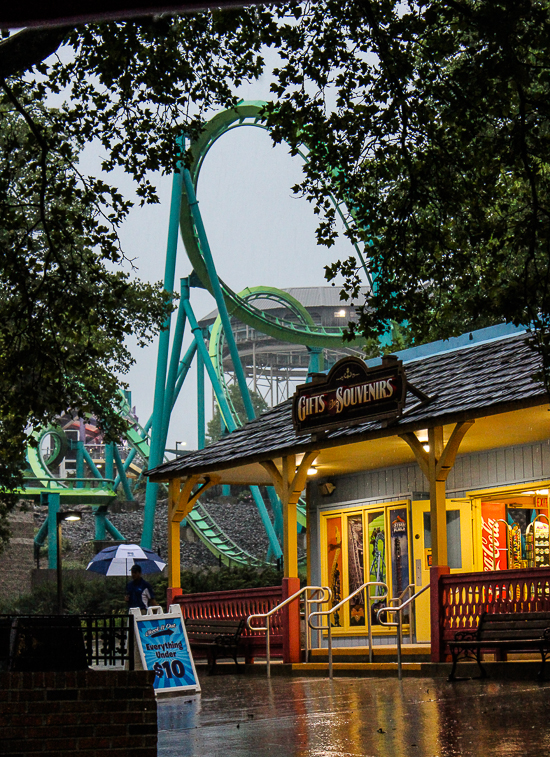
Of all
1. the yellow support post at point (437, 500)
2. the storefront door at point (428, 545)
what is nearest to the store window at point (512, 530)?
the storefront door at point (428, 545)

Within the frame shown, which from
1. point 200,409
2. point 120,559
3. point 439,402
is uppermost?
point 200,409

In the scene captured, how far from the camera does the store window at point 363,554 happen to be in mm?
17359

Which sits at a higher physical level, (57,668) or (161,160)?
(161,160)

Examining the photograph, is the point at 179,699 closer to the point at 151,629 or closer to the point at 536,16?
the point at 151,629

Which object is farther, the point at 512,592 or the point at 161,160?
the point at 512,592

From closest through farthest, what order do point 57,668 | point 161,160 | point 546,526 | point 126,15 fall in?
1. point 126,15
2. point 57,668
3. point 161,160
4. point 546,526

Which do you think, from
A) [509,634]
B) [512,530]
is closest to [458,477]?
[512,530]

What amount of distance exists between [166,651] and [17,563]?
1303 inches

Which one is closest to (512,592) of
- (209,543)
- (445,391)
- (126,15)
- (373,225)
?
(445,391)

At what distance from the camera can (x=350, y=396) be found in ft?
48.7

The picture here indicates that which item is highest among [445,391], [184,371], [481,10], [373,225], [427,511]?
Result: [184,371]

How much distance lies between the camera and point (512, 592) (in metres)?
12.5

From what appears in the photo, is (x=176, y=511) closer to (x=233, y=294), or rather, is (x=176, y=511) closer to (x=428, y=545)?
(x=428, y=545)

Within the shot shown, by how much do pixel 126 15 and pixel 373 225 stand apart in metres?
8.24
